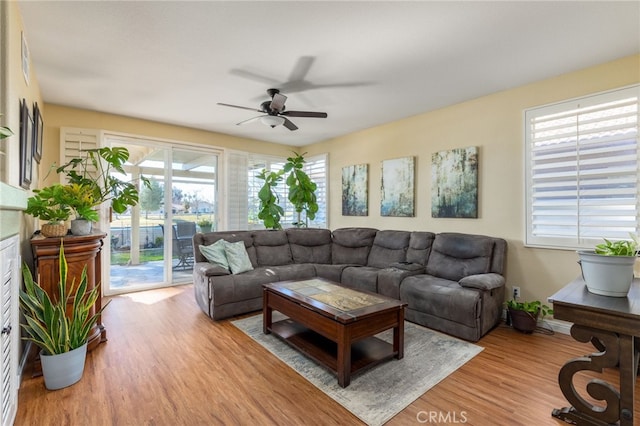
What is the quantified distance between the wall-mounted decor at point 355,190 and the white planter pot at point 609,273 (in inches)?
131

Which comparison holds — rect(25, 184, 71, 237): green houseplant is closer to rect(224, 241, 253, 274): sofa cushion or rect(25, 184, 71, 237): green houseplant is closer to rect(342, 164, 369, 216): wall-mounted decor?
rect(224, 241, 253, 274): sofa cushion

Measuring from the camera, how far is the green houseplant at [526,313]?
2926mm

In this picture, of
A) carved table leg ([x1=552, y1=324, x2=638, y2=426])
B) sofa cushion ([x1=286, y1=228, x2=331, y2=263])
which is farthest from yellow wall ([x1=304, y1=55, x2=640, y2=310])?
carved table leg ([x1=552, y1=324, x2=638, y2=426])

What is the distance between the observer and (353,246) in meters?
4.55

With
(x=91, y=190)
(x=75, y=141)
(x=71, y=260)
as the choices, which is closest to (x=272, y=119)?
(x=91, y=190)

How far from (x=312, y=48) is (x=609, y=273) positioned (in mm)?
2577

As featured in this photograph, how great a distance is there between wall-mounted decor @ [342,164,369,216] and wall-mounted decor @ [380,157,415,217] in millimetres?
351

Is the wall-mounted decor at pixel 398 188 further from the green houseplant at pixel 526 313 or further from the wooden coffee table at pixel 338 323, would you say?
the wooden coffee table at pixel 338 323

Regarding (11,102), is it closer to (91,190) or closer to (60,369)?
(91,190)

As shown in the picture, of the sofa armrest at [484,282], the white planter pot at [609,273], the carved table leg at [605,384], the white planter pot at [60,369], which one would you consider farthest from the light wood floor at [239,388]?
the white planter pot at [609,273]

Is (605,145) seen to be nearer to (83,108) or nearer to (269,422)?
(269,422)

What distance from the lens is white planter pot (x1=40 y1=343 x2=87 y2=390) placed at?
6.60 feet

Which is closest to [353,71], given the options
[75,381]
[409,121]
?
[409,121]

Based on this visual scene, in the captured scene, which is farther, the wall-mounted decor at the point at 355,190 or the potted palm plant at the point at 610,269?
the wall-mounted decor at the point at 355,190
